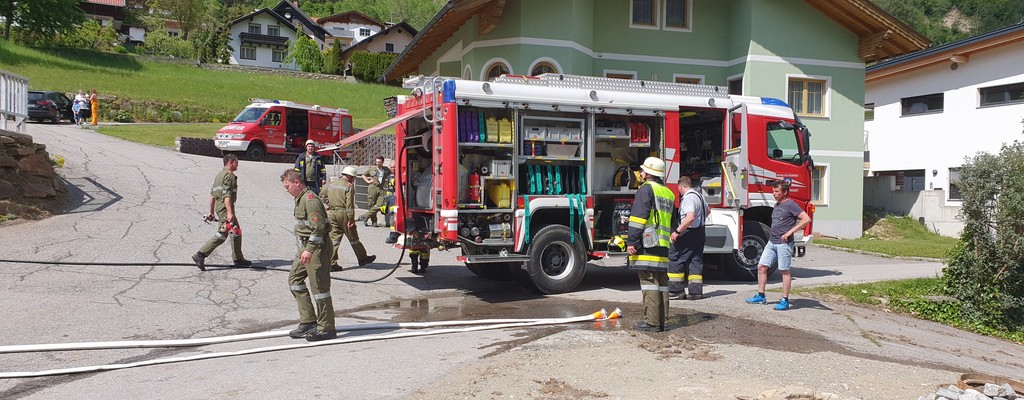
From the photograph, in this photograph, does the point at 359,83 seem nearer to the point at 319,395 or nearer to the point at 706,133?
the point at 706,133

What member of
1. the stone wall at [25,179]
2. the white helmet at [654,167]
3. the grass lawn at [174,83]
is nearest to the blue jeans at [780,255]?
the white helmet at [654,167]

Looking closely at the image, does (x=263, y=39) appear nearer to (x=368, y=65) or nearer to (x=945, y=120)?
(x=368, y=65)

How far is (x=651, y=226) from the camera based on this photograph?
25.9 feet

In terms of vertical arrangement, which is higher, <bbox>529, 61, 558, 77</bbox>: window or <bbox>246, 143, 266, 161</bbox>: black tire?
<bbox>529, 61, 558, 77</bbox>: window

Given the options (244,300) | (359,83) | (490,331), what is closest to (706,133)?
(490,331)

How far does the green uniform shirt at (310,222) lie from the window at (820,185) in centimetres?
1929

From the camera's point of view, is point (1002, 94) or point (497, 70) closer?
point (497, 70)

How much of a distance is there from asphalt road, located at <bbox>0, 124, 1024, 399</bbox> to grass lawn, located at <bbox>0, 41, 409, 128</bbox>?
22.8 metres

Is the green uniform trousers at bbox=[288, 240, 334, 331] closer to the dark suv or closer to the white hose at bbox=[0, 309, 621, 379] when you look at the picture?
the white hose at bbox=[0, 309, 621, 379]

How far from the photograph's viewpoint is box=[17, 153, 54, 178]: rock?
533 inches

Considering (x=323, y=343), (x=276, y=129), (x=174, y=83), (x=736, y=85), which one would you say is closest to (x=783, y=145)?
(x=323, y=343)

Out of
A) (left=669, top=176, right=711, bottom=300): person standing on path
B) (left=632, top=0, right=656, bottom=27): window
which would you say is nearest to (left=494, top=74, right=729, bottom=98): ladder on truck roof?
(left=669, top=176, right=711, bottom=300): person standing on path

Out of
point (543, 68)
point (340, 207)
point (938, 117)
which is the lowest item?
point (340, 207)

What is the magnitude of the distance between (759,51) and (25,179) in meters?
18.5
